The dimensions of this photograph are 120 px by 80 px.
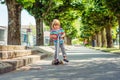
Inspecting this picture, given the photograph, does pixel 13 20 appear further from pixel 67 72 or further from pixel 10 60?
pixel 67 72

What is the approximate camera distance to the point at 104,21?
56688 mm

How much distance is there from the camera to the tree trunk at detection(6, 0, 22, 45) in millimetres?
25734

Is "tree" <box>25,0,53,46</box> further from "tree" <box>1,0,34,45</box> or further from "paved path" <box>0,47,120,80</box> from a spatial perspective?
"paved path" <box>0,47,120,80</box>

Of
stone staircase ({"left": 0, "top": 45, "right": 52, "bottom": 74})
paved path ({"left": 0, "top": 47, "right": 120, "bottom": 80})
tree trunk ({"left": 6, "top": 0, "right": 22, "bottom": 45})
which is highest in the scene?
tree trunk ({"left": 6, "top": 0, "right": 22, "bottom": 45})

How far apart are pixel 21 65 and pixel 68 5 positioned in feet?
118

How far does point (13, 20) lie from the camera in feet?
85.2

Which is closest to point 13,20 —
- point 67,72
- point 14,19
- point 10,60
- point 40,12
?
point 14,19

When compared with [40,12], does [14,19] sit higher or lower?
lower

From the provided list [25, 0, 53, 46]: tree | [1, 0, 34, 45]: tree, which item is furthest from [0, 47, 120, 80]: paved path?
[25, 0, 53, 46]: tree

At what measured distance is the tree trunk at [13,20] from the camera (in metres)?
25.7

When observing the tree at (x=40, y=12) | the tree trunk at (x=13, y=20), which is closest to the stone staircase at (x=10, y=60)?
the tree trunk at (x=13, y=20)

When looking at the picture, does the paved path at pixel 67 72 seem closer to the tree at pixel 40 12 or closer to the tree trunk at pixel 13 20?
the tree trunk at pixel 13 20

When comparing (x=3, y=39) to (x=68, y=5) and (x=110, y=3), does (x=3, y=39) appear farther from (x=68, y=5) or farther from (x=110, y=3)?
(x=110, y=3)

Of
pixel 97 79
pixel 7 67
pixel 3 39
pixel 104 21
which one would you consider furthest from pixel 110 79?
pixel 3 39
